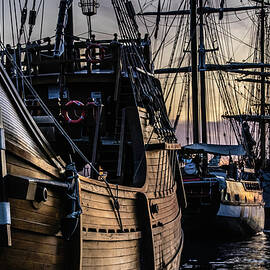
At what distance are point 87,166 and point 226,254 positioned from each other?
1056cm

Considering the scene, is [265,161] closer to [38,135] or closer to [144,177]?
[144,177]

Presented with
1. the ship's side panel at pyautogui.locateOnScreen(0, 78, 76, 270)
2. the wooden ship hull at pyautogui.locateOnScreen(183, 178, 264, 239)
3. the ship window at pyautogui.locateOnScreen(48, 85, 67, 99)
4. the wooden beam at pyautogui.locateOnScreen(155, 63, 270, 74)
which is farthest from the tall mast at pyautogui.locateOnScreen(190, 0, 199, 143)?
the ship's side panel at pyautogui.locateOnScreen(0, 78, 76, 270)

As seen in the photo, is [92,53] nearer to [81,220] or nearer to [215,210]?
[81,220]

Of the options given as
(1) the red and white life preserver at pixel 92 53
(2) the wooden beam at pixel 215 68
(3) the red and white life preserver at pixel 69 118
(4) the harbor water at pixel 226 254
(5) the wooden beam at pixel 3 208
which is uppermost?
(2) the wooden beam at pixel 215 68

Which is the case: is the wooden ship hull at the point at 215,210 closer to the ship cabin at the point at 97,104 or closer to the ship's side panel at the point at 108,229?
the ship cabin at the point at 97,104

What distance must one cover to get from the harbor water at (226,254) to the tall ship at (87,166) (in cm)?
301

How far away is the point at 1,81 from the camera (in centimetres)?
870

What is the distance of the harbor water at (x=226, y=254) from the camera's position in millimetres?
20656

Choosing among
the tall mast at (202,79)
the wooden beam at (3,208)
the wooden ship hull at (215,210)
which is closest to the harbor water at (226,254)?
the wooden ship hull at (215,210)

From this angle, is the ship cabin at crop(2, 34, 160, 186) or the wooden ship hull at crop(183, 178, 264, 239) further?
the wooden ship hull at crop(183, 178, 264, 239)

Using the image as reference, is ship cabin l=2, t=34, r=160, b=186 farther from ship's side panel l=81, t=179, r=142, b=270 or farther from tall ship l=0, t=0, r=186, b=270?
ship's side panel l=81, t=179, r=142, b=270

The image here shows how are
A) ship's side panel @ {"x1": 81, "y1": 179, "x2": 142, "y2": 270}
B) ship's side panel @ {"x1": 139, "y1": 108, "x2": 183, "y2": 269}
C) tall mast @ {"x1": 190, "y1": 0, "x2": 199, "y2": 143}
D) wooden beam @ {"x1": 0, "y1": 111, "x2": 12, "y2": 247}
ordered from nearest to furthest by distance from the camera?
wooden beam @ {"x1": 0, "y1": 111, "x2": 12, "y2": 247}, ship's side panel @ {"x1": 81, "y1": 179, "x2": 142, "y2": 270}, ship's side panel @ {"x1": 139, "y1": 108, "x2": 183, "y2": 269}, tall mast @ {"x1": 190, "y1": 0, "x2": 199, "y2": 143}

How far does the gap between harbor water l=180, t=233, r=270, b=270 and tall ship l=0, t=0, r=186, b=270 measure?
119 inches

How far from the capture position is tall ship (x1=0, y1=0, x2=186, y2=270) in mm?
7984
